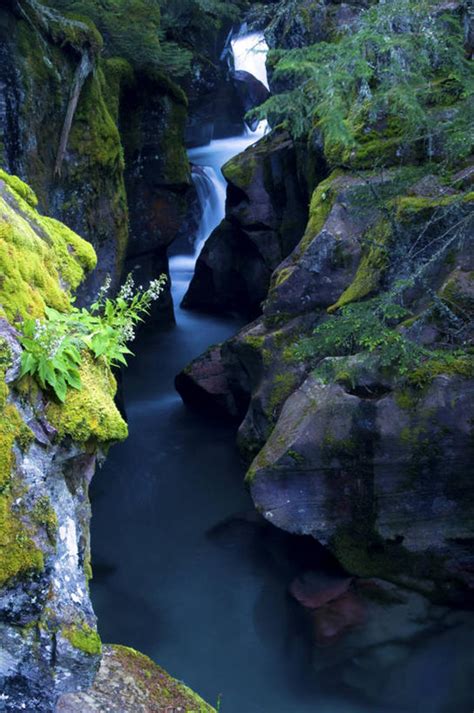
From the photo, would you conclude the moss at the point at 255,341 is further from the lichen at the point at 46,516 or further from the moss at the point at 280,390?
the lichen at the point at 46,516

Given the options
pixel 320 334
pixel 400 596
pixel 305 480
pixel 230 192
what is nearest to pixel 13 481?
pixel 320 334

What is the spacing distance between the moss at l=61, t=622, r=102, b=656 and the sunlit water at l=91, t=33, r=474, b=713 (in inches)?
162

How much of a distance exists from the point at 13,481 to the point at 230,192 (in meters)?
13.7

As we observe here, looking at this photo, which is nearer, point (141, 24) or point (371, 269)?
point (371, 269)

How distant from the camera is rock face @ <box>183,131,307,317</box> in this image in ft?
51.4

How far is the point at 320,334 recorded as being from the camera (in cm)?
754

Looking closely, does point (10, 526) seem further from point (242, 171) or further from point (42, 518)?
point (242, 171)

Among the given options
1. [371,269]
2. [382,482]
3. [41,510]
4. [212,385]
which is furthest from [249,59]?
[41,510]

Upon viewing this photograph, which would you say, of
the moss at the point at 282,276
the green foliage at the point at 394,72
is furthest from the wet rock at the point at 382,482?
the green foliage at the point at 394,72

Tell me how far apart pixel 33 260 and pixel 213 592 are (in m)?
5.77

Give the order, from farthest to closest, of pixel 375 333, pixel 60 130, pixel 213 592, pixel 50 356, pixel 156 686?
pixel 60 130 < pixel 213 592 < pixel 375 333 < pixel 156 686 < pixel 50 356

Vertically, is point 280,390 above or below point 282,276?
below

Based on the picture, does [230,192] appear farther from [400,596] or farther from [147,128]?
[400,596]

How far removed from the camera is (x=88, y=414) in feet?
13.8
